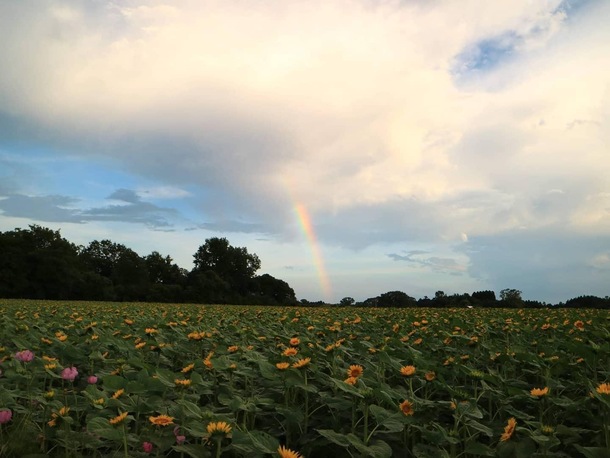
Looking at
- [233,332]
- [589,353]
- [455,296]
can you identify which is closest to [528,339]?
[589,353]

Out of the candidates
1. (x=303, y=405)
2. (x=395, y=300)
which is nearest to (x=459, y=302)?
(x=395, y=300)

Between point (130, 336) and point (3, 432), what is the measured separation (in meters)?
2.02

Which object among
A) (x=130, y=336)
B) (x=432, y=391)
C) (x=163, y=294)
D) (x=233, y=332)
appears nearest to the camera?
(x=432, y=391)

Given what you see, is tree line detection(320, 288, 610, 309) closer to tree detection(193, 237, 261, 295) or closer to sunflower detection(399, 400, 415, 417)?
sunflower detection(399, 400, 415, 417)

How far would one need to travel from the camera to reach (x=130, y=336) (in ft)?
17.3

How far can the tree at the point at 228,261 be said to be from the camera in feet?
216

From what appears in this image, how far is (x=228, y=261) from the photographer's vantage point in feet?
218

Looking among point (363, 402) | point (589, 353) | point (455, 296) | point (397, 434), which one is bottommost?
point (397, 434)

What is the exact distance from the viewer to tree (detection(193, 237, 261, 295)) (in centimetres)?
6575

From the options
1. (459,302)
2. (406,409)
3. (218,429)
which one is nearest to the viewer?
(218,429)

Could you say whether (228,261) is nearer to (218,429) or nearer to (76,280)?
(76,280)

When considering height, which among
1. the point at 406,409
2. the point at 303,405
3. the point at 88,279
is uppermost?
the point at 88,279

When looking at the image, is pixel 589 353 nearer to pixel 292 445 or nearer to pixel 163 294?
pixel 292 445

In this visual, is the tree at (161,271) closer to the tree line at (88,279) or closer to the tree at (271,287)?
the tree line at (88,279)
